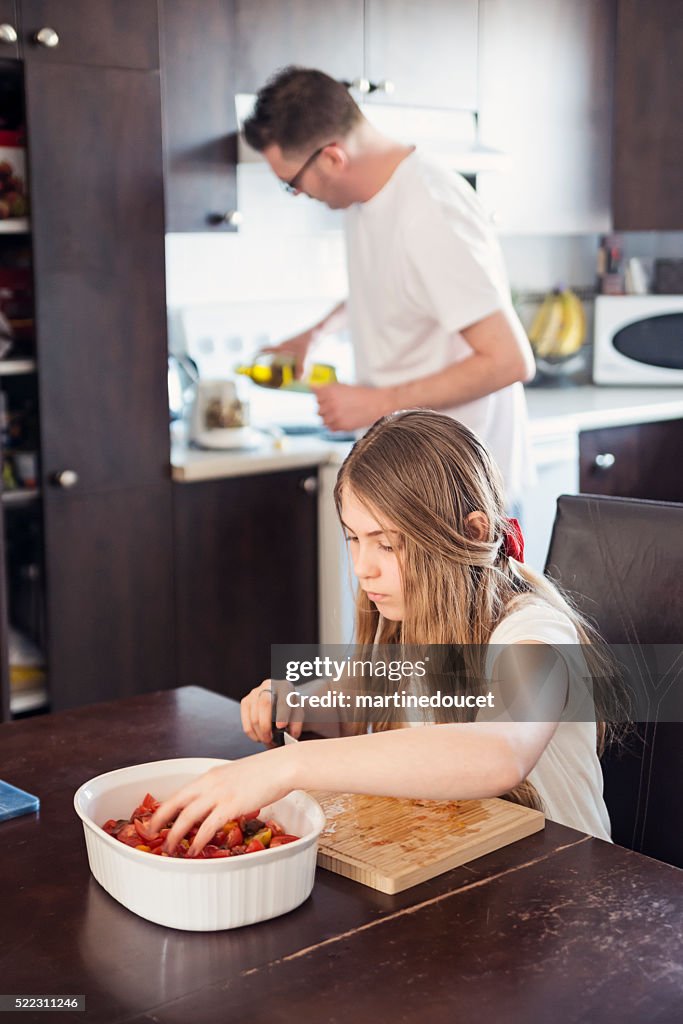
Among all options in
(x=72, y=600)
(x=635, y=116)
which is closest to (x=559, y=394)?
(x=635, y=116)

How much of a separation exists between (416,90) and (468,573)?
2187 mm

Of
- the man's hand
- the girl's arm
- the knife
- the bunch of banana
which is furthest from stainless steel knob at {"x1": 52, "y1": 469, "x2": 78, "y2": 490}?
the bunch of banana

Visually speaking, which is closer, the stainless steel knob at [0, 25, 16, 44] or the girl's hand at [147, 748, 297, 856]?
the girl's hand at [147, 748, 297, 856]

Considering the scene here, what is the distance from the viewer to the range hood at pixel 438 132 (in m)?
3.11

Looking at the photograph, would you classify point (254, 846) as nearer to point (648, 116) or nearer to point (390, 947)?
point (390, 947)

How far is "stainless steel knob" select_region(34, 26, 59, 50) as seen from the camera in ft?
8.19

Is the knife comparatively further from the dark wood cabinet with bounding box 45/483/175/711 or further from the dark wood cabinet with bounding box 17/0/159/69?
the dark wood cabinet with bounding box 17/0/159/69

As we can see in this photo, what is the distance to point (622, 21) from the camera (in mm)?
3693

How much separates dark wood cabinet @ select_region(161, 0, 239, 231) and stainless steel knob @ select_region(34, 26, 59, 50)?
331 mm

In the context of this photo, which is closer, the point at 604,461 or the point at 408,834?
the point at 408,834

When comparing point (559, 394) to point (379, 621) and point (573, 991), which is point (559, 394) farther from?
point (573, 991)

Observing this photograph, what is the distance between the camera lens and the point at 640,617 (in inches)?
59.9

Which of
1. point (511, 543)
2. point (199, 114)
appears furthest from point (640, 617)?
point (199, 114)

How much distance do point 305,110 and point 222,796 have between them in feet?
5.47
